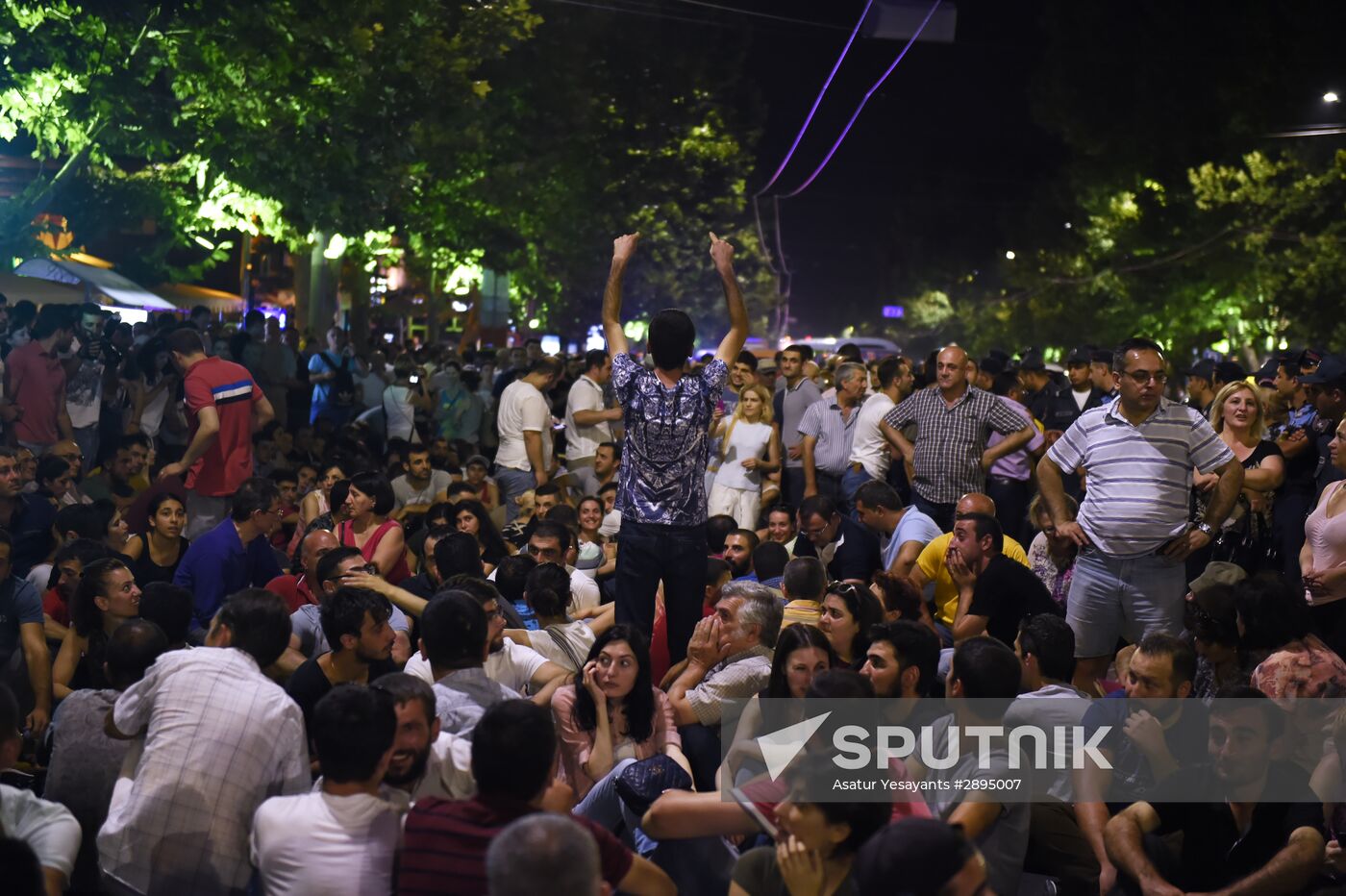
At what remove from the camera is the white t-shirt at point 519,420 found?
1325cm

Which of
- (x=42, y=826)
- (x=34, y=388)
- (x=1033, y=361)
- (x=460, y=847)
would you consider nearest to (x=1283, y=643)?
(x=460, y=847)

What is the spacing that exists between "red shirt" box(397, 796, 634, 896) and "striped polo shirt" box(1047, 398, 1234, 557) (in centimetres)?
399

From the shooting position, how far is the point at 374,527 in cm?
962

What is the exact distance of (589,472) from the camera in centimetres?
1368

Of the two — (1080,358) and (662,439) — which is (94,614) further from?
(1080,358)

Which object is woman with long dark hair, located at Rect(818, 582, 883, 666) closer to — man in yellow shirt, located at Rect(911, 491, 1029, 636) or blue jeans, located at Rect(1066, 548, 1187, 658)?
blue jeans, located at Rect(1066, 548, 1187, 658)

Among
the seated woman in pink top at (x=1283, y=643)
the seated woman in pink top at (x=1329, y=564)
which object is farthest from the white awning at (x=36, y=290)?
the seated woman in pink top at (x=1283, y=643)

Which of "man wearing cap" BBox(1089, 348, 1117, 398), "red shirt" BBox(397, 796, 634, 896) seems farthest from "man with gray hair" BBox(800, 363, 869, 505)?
"red shirt" BBox(397, 796, 634, 896)

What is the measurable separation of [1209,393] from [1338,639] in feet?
21.8

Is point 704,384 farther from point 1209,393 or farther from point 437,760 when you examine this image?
point 1209,393

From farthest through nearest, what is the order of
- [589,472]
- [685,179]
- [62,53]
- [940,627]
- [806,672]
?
[685,179]
[62,53]
[589,472]
[940,627]
[806,672]

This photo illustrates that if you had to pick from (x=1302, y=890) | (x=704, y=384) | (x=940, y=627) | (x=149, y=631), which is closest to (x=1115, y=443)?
(x=940, y=627)

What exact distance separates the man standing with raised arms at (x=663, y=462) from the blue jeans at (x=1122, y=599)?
1933 mm

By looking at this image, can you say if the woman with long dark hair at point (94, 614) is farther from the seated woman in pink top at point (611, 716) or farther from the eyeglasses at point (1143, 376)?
the eyeglasses at point (1143, 376)
